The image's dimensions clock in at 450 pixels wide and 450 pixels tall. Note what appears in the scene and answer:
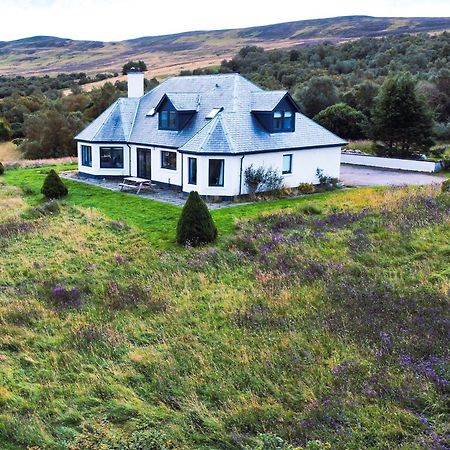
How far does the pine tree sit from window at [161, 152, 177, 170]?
15.9 m

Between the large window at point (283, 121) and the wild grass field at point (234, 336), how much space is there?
8.58m

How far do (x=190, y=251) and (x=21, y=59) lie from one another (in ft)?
490

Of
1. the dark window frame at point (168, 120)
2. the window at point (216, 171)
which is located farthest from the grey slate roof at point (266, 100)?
the dark window frame at point (168, 120)

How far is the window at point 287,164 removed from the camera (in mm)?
27812

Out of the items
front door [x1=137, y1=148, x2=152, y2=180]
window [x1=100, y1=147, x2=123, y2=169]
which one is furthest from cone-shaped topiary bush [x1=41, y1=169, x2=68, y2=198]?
window [x1=100, y1=147, x2=123, y2=169]

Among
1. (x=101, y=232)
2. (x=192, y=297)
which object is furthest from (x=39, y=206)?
(x=192, y=297)

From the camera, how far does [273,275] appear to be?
1514cm

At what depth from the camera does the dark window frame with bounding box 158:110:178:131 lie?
2944 centimetres

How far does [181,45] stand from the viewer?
14525 centimetres

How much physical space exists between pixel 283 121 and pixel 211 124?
3871 millimetres

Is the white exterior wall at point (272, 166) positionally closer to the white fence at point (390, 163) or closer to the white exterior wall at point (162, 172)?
the white exterior wall at point (162, 172)

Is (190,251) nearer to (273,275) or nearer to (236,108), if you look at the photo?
(273,275)

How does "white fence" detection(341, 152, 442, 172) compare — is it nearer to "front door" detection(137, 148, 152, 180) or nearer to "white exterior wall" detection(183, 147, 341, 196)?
"white exterior wall" detection(183, 147, 341, 196)

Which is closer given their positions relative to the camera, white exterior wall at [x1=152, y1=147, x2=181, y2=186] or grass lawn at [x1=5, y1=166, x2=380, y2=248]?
grass lawn at [x1=5, y1=166, x2=380, y2=248]
